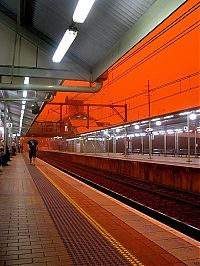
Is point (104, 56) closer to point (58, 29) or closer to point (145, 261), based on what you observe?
point (58, 29)

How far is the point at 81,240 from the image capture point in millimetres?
4270

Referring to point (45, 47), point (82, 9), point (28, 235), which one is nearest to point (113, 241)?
point (28, 235)

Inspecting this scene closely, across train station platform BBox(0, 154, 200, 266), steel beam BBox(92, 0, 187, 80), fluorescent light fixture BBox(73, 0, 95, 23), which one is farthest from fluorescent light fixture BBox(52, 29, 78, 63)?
train station platform BBox(0, 154, 200, 266)

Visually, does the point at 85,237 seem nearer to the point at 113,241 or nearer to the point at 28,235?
the point at 113,241

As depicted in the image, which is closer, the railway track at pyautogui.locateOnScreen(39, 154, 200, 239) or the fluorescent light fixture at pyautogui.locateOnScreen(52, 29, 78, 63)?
the fluorescent light fixture at pyautogui.locateOnScreen(52, 29, 78, 63)

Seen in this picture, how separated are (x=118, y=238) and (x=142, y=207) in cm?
485

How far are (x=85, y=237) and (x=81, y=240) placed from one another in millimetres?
156

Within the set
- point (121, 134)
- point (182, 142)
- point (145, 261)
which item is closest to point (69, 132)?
point (121, 134)

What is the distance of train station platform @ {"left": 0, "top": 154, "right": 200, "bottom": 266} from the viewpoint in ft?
11.7

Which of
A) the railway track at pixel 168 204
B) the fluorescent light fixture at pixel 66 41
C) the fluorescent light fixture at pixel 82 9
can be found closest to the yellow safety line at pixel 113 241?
the railway track at pixel 168 204

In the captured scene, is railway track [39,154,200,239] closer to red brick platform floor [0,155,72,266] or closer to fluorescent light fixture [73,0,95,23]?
red brick platform floor [0,155,72,266]

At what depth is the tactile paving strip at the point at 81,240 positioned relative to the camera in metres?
3.56

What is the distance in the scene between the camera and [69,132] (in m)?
41.6

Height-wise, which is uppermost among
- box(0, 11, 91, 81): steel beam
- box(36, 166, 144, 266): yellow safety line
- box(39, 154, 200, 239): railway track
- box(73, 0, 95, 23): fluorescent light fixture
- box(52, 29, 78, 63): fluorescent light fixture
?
box(0, 11, 91, 81): steel beam
